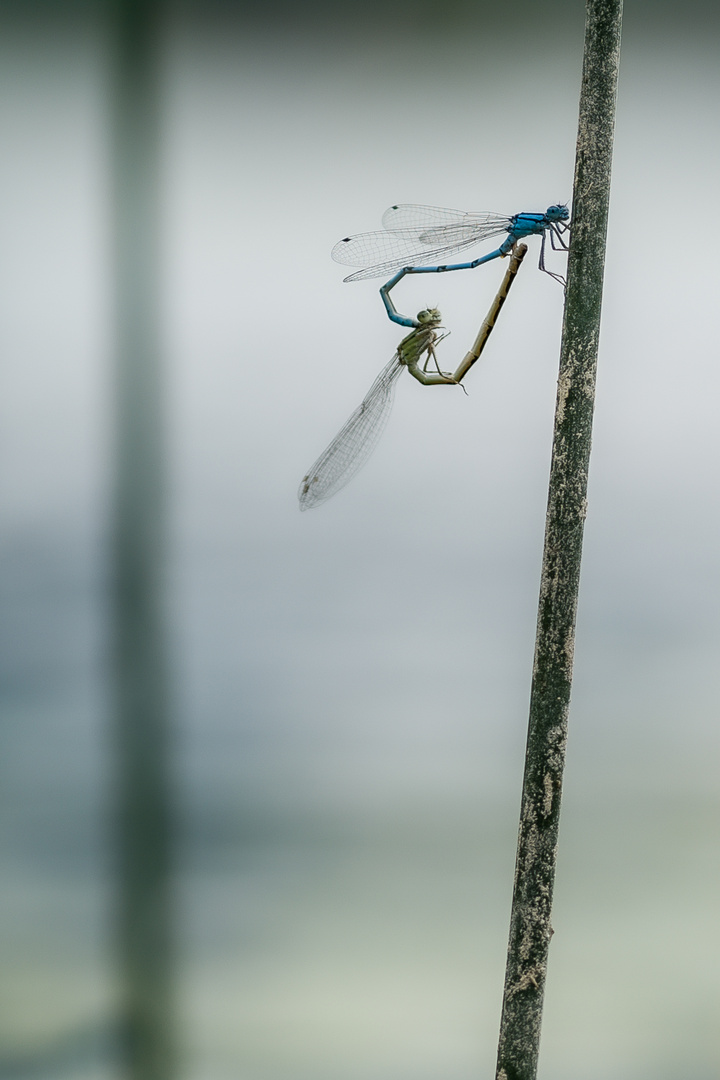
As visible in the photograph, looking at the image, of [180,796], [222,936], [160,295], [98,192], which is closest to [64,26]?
[98,192]

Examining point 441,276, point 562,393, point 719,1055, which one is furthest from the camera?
point 719,1055

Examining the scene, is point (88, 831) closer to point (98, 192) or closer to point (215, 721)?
point (215, 721)

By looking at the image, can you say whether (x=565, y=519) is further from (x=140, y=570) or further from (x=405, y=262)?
(x=140, y=570)

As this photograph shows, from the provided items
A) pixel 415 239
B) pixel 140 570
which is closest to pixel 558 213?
pixel 415 239

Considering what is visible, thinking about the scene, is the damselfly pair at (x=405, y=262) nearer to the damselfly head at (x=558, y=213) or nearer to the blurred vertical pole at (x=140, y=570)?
the damselfly head at (x=558, y=213)

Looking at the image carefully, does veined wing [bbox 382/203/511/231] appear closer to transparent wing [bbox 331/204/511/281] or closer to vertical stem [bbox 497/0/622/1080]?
transparent wing [bbox 331/204/511/281]

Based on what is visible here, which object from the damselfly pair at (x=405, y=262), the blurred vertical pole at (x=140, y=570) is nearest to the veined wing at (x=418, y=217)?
the damselfly pair at (x=405, y=262)
